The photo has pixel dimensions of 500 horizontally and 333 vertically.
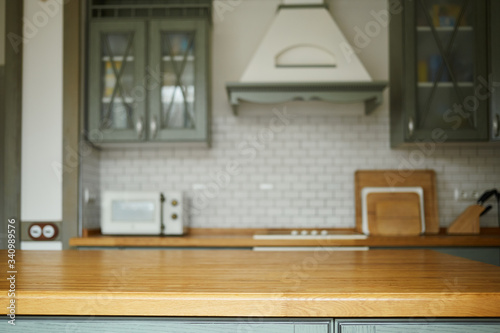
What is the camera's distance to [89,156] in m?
3.57

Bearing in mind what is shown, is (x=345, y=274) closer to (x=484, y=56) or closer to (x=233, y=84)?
(x=233, y=84)

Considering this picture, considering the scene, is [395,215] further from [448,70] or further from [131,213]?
[131,213]

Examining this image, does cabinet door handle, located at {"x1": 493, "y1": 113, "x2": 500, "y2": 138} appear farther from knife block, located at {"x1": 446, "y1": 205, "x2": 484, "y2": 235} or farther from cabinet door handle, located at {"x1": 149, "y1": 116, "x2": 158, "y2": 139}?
cabinet door handle, located at {"x1": 149, "y1": 116, "x2": 158, "y2": 139}

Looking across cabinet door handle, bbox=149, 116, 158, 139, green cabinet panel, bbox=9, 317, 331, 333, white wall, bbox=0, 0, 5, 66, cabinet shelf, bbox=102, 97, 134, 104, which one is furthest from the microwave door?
green cabinet panel, bbox=9, 317, 331, 333

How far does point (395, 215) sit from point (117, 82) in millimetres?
2263

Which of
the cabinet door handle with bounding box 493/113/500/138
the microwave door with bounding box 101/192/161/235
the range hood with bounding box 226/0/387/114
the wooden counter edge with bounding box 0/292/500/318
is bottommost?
the wooden counter edge with bounding box 0/292/500/318

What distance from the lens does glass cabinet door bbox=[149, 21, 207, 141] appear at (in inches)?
137

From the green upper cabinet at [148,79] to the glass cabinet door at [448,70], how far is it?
1522 millimetres

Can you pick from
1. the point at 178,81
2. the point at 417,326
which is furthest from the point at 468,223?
the point at 417,326

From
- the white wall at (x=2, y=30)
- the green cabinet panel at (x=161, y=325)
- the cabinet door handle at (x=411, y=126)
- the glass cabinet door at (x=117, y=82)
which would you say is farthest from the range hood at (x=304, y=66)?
the green cabinet panel at (x=161, y=325)

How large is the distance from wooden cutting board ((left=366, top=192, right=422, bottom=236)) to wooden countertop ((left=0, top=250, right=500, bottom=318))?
6.31 ft

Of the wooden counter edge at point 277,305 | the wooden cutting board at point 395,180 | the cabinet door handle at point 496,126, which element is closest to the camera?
the wooden counter edge at point 277,305

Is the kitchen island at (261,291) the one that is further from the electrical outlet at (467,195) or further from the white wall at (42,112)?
the electrical outlet at (467,195)

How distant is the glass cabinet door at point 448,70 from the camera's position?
11.0 feet
